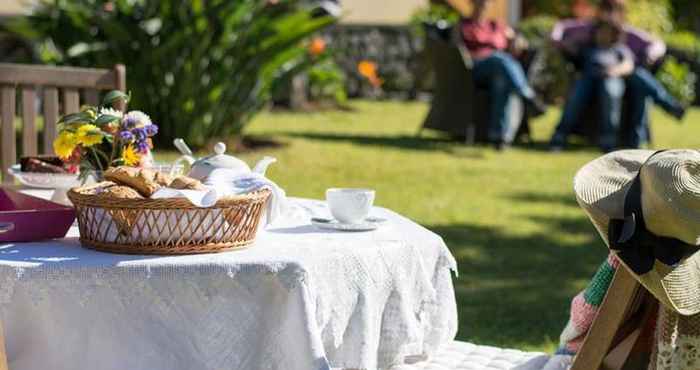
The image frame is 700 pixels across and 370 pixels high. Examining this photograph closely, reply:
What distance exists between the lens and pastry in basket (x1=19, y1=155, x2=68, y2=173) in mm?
3980

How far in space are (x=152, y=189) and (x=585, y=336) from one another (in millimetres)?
1391

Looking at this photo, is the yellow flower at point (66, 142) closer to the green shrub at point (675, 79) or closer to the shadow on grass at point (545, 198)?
the shadow on grass at point (545, 198)

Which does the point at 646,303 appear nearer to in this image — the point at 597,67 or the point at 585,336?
the point at 585,336

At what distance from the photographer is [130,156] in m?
3.50

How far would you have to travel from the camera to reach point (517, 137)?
40.5 feet

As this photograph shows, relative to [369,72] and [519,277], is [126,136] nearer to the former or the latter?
[519,277]

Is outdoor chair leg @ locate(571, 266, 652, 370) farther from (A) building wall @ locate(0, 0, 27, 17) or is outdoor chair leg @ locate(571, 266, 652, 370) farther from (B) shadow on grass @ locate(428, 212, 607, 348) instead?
(A) building wall @ locate(0, 0, 27, 17)

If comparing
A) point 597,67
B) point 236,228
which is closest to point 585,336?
point 236,228

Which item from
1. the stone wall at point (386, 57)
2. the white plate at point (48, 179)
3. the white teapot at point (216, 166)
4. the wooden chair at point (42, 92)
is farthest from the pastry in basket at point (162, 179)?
the stone wall at point (386, 57)

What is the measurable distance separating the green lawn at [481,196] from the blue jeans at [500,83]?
0.86 ft

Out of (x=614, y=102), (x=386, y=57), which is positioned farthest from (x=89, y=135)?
(x=386, y=57)

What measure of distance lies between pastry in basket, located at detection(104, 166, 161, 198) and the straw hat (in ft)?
3.82

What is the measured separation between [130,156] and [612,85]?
8443mm

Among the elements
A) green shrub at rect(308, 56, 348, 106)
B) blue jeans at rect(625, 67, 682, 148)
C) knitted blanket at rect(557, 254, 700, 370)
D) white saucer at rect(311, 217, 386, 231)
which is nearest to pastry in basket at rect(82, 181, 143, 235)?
white saucer at rect(311, 217, 386, 231)
